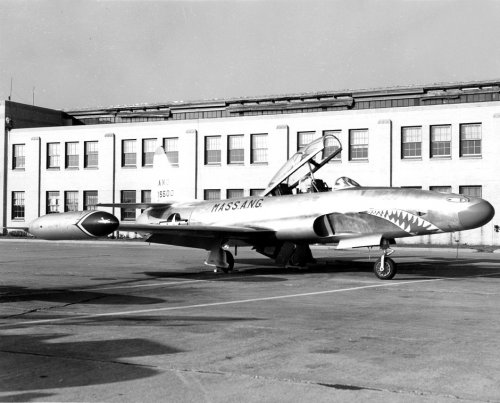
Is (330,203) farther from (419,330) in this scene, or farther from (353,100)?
(353,100)

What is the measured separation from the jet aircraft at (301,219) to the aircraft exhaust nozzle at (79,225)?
0.8 inches

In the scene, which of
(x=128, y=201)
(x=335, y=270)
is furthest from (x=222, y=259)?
(x=128, y=201)

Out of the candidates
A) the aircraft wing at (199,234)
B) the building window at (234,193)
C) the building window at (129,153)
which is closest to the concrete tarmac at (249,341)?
the aircraft wing at (199,234)

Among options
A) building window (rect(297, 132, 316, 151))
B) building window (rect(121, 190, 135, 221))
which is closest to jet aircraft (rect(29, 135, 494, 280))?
building window (rect(297, 132, 316, 151))

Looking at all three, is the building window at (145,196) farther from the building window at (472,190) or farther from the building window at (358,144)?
the building window at (472,190)

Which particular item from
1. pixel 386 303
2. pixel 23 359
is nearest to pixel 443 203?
pixel 386 303

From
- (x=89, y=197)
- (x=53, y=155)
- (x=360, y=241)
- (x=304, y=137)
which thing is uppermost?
(x=304, y=137)

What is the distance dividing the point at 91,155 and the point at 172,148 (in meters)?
7.41

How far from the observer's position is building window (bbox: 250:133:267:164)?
44875 millimetres

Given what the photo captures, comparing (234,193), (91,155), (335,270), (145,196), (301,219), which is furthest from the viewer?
(91,155)

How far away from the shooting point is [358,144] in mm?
42125

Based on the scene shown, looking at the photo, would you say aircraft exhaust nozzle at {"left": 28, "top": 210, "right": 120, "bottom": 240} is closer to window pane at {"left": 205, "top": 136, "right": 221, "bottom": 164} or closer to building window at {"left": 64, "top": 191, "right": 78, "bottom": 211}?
window pane at {"left": 205, "top": 136, "right": 221, "bottom": 164}

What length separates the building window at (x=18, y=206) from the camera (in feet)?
173

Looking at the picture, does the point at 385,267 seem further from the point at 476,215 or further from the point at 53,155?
the point at 53,155
